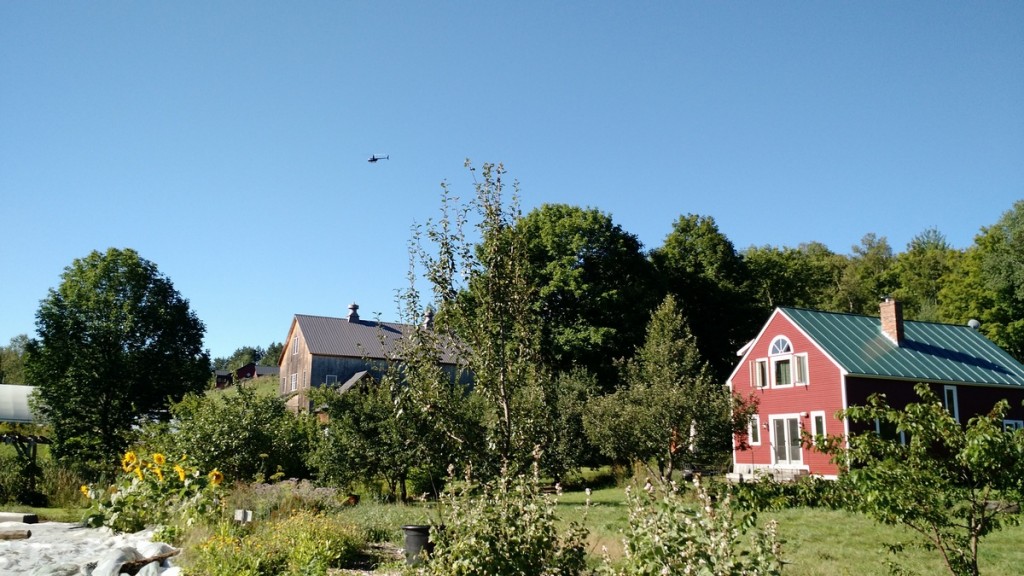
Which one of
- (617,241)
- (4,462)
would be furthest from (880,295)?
(4,462)

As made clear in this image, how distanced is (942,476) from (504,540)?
3.78 m

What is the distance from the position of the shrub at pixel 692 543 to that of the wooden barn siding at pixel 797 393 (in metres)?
21.4

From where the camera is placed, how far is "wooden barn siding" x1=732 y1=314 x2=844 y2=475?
25672mm

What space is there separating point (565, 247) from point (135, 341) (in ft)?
66.4

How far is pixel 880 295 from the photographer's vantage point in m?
54.1

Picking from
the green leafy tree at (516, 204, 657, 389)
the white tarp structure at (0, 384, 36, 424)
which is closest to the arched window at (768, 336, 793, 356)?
the green leafy tree at (516, 204, 657, 389)

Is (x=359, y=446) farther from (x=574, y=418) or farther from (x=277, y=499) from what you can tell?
(x=574, y=418)

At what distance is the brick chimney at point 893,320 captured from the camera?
90.8 ft

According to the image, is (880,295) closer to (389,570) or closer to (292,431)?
(292,431)

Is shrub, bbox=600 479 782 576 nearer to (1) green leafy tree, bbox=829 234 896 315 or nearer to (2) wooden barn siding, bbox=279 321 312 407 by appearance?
(2) wooden barn siding, bbox=279 321 312 407

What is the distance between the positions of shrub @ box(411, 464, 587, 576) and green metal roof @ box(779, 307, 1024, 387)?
875 inches

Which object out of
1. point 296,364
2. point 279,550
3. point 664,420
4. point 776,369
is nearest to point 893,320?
point 776,369

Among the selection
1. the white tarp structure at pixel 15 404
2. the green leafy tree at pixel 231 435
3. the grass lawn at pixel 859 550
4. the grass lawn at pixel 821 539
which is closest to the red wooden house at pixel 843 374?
the grass lawn at pixel 821 539

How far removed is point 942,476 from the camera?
6.32 meters
